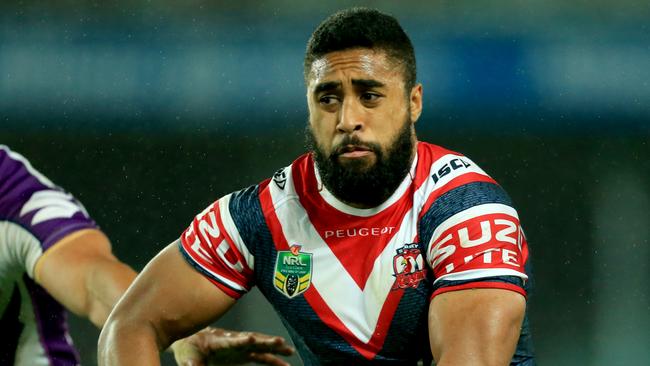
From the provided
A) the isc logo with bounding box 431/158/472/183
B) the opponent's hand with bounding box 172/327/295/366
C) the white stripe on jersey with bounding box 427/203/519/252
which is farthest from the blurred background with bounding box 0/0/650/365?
the white stripe on jersey with bounding box 427/203/519/252

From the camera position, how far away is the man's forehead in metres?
2.18

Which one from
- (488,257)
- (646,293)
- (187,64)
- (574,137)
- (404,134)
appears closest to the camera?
(488,257)

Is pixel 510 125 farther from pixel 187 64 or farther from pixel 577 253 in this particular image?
pixel 187 64

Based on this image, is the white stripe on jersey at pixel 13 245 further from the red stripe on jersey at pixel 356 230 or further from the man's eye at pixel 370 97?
the man's eye at pixel 370 97

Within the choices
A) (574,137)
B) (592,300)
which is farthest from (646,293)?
(574,137)

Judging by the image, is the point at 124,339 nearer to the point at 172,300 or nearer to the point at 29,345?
the point at 172,300

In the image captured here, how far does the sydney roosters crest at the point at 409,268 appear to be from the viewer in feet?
7.22

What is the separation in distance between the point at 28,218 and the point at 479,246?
1060mm

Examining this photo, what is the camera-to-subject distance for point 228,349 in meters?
2.44

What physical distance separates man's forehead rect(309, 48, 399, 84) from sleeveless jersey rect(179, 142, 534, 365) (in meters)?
0.23

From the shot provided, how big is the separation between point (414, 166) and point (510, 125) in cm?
204

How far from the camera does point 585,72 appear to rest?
4.23 meters

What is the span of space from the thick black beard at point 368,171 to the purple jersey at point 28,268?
25.9 inches

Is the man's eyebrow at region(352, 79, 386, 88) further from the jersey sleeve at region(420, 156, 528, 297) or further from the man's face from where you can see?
the jersey sleeve at region(420, 156, 528, 297)
